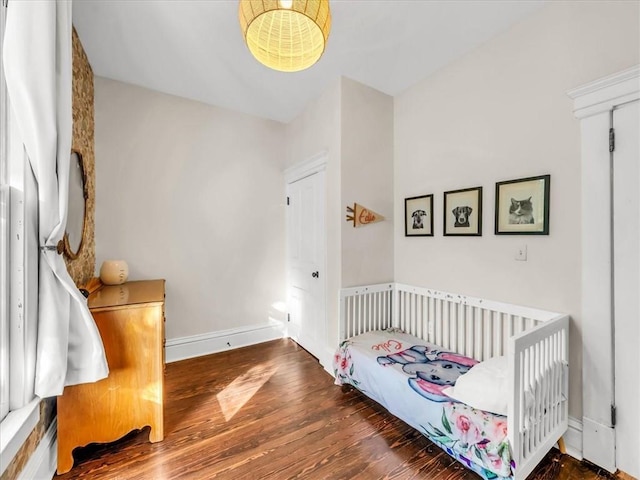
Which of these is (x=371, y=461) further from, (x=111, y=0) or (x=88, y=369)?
(x=111, y=0)

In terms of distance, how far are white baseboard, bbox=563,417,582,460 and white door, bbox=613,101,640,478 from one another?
15 cm

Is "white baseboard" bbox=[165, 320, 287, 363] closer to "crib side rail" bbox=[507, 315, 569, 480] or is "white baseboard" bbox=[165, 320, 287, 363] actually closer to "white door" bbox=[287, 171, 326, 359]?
"white door" bbox=[287, 171, 326, 359]

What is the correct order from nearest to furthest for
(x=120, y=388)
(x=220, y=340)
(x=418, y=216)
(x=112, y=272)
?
(x=120, y=388), (x=112, y=272), (x=418, y=216), (x=220, y=340)

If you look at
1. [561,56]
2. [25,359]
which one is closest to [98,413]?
[25,359]

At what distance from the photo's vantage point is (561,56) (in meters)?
1.67

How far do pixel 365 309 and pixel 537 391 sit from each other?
1.33 m

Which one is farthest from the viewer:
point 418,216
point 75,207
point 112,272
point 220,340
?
point 220,340

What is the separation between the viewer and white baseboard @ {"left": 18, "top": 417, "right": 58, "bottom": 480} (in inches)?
50.4

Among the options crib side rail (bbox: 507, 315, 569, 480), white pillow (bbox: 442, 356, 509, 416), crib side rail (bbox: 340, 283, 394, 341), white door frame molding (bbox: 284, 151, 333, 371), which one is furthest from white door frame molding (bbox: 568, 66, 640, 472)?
white door frame molding (bbox: 284, 151, 333, 371)

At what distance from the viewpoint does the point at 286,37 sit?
1373 mm

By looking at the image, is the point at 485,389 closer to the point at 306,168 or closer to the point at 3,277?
the point at 3,277

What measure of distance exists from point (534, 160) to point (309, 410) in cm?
224

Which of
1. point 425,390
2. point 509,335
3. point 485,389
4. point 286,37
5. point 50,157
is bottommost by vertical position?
point 425,390

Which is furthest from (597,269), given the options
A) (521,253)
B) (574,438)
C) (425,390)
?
(425,390)
